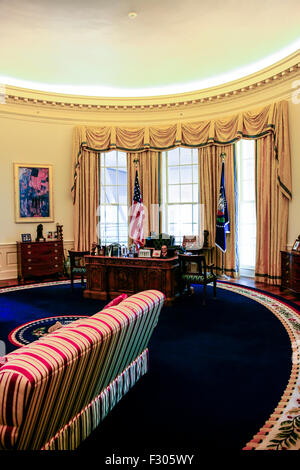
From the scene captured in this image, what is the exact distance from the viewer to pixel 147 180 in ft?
27.5

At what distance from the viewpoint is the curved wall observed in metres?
7.43

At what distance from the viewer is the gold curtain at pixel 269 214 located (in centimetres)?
657

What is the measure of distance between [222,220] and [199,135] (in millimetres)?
2059

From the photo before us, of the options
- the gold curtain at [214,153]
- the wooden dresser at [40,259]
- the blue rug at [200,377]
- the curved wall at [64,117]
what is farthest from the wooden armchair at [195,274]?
the curved wall at [64,117]

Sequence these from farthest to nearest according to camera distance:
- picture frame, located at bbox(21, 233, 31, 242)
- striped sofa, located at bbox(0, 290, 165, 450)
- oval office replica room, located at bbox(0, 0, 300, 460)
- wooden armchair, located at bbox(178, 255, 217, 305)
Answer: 1. picture frame, located at bbox(21, 233, 31, 242)
2. wooden armchair, located at bbox(178, 255, 217, 305)
3. oval office replica room, located at bbox(0, 0, 300, 460)
4. striped sofa, located at bbox(0, 290, 165, 450)

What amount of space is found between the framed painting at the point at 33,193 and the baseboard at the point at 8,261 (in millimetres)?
654

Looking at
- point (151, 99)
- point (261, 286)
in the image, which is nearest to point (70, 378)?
point (261, 286)

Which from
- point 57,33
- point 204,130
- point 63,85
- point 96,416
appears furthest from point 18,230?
point 96,416

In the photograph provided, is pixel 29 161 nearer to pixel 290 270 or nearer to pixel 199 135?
pixel 199 135

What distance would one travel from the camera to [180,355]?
352 cm

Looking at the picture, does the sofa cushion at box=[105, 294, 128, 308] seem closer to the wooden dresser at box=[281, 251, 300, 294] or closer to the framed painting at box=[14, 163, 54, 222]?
the wooden dresser at box=[281, 251, 300, 294]

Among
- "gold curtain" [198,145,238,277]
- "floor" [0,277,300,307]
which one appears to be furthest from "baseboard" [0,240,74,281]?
"gold curtain" [198,145,238,277]

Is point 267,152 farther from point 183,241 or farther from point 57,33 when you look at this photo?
point 57,33

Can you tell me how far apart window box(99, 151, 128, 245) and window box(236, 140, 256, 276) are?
2811mm
